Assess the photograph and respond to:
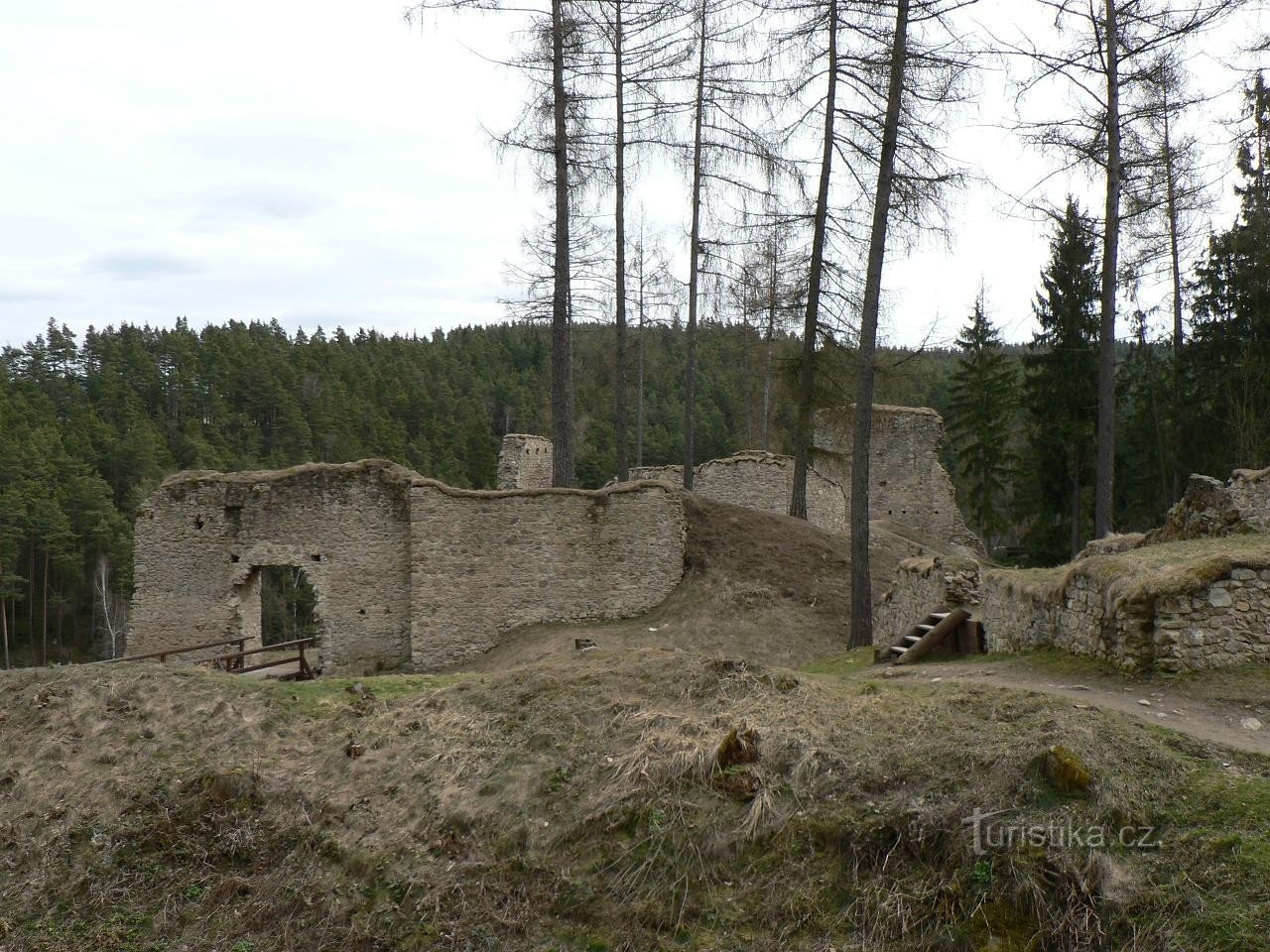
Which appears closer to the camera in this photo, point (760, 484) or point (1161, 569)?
point (1161, 569)

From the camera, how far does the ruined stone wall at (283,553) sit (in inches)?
632

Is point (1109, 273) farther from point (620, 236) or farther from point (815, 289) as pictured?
point (620, 236)

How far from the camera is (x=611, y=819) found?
578 centimetres

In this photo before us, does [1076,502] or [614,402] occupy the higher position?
[614,402]

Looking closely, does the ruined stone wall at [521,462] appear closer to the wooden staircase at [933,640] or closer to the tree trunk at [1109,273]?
the tree trunk at [1109,273]

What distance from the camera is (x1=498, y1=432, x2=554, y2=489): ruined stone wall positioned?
26.9m

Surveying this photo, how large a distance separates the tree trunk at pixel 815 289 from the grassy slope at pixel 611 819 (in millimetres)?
10051

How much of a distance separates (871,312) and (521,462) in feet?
52.6

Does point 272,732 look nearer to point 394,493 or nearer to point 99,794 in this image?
point 99,794

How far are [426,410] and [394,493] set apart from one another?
48.8 meters

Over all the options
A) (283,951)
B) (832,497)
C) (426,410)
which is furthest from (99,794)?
(426,410)

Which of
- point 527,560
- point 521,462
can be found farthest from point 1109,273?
point 521,462

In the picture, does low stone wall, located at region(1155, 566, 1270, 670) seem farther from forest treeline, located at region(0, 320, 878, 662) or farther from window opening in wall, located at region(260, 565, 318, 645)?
window opening in wall, located at region(260, 565, 318, 645)

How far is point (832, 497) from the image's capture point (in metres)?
24.0
